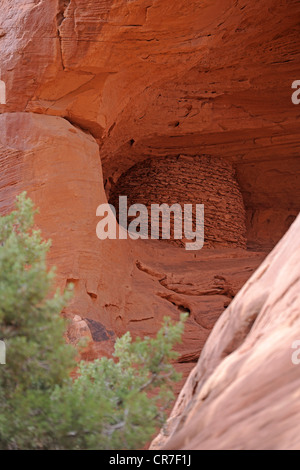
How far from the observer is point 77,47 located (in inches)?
243

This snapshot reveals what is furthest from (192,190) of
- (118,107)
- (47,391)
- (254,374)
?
(254,374)

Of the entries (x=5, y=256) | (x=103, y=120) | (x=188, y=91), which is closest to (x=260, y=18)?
(x=188, y=91)

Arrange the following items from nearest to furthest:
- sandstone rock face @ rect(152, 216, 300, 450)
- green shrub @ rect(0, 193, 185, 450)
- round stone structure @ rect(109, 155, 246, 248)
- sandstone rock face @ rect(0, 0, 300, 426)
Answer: sandstone rock face @ rect(152, 216, 300, 450) → green shrub @ rect(0, 193, 185, 450) → sandstone rock face @ rect(0, 0, 300, 426) → round stone structure @ rect(109, 155, 246, 248)

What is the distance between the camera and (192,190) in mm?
9484

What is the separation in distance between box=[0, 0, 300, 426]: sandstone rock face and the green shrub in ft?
7.75

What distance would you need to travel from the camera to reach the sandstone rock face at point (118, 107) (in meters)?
6.10

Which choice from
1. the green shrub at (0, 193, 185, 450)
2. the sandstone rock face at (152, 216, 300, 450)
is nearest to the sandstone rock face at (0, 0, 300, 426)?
the green shrub at (0, 193, 185, 450)

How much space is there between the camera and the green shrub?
115 inches

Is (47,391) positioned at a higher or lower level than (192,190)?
lower

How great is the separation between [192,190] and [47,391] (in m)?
6.70

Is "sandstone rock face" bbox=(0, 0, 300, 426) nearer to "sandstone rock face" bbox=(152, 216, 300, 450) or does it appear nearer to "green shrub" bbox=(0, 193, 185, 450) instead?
"green shrub" bbox=(0, 193, 185, 450)

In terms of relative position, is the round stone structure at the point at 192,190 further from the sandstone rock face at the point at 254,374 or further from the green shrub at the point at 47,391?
the green shrub at the point at 47,391

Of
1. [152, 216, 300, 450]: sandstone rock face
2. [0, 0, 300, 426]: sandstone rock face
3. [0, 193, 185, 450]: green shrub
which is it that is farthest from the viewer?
[0, 0, 300, 426]: sandstone rock face

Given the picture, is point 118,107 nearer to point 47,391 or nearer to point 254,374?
point 47,391
